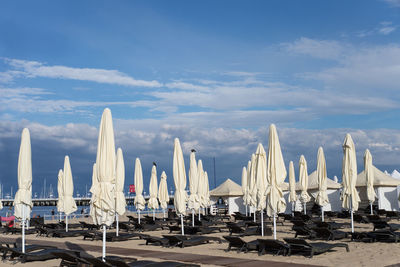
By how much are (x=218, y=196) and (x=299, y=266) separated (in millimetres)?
23870

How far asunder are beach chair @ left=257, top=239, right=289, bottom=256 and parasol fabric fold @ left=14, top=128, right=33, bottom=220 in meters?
6.09

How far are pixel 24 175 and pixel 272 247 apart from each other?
6556mm

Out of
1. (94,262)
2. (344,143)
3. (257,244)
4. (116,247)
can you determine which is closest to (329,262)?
(257,244)

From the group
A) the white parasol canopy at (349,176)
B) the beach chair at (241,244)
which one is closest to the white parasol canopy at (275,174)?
the beach chair at (241,244)

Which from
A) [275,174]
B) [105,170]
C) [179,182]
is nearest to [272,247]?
[275,174]

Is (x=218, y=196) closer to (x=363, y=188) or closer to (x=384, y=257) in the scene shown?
(x=363, y=188)

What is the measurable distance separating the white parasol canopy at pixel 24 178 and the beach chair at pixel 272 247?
19.9 ft

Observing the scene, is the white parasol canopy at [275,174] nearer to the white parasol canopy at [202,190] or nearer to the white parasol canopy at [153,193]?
the white parasol canopy at [202,190]

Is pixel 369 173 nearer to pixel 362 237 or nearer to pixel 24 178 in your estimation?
pixel 362 237

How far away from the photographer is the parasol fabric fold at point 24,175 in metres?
11.2

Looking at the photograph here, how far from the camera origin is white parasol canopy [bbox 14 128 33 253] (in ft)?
36.7

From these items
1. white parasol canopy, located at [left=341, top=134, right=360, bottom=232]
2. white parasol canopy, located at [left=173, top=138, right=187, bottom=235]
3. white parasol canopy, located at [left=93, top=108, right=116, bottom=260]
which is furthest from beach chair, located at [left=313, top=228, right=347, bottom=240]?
white parasol canopy, located at [left=93, top=108, right=116, bottom=260]

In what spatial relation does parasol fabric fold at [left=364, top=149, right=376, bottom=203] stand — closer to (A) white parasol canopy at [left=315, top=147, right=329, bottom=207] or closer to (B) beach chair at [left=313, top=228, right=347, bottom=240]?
(A) white parasol canopy at [left=315, top=147, right=329, bottom=207]

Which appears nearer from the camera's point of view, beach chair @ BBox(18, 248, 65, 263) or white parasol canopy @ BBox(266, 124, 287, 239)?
beach chair @ BBox(18, 248, 65, 263)
